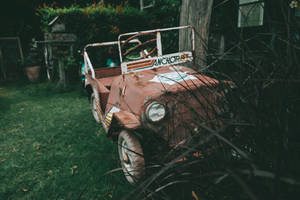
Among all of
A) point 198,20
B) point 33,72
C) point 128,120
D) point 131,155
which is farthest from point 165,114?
point 33,72

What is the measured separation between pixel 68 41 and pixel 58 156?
490 cm

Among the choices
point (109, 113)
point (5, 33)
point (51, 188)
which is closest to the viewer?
point (51, 188)

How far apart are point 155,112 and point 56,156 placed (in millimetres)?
1713

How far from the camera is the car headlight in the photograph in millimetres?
1910

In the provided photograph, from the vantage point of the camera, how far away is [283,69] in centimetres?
98

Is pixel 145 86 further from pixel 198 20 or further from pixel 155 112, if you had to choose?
pixel 198 20

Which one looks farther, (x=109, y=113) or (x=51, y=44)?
(x=51, y=44)

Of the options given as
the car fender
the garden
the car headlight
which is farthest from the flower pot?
the car headlight

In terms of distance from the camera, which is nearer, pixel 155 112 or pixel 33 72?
pixel 155 112

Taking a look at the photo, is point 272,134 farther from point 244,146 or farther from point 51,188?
point 51,188

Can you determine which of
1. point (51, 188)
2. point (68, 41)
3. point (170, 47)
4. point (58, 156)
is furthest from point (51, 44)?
point (51, 188)

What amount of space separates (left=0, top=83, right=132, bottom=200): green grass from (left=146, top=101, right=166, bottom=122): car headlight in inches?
19.9

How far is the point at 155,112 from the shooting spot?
193 centimetres

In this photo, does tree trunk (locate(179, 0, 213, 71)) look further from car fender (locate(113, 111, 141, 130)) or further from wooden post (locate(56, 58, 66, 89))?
wooden post (locate(56, 58, 66, 89))
